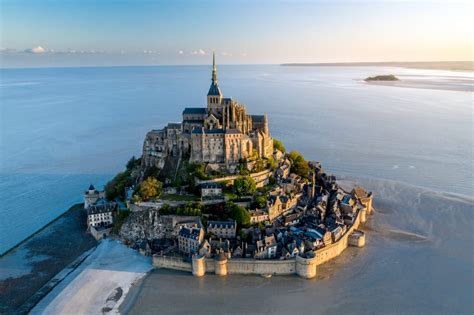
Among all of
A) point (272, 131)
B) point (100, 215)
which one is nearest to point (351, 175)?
point (272, 131)

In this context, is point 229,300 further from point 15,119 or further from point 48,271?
point 15,119

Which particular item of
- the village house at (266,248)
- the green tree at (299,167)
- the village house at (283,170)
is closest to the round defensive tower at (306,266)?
the village house at (266,248)

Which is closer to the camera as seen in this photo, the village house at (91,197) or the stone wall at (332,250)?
the stone wall at (332,250)

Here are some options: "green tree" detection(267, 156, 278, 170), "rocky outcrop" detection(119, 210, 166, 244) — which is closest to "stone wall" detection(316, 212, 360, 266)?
"green tree" detection(267, 156, 278, 170)

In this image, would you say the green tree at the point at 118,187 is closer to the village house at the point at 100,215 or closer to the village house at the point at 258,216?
the village house at the point at 100,215

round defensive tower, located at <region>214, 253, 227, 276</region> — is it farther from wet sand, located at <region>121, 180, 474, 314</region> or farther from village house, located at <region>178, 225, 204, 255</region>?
village house, located at <region>178, 225, 204, 255</region>
